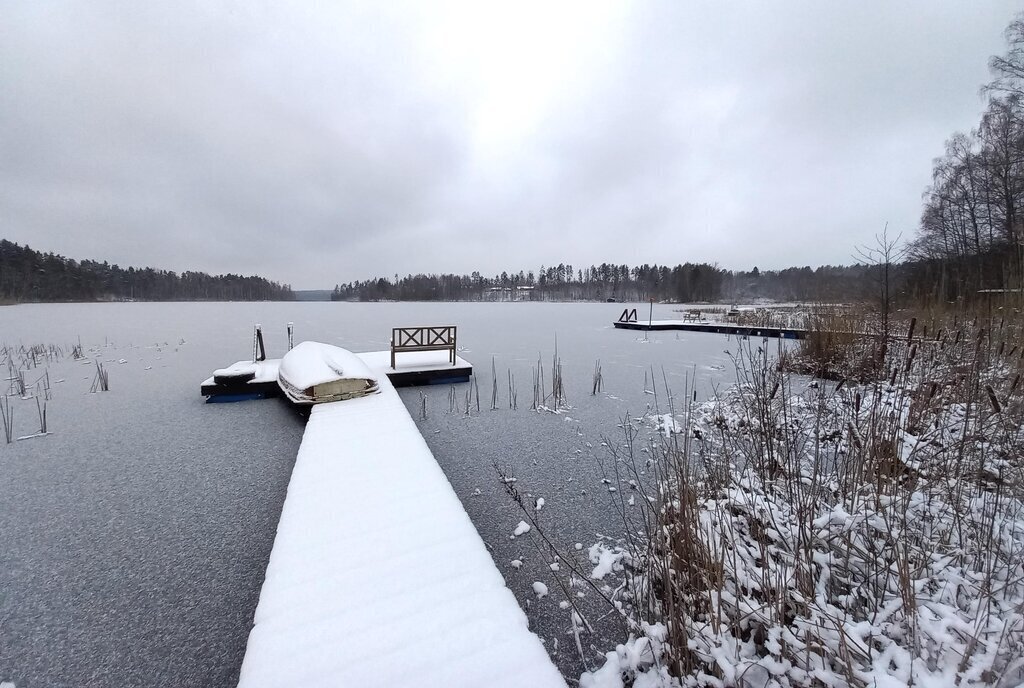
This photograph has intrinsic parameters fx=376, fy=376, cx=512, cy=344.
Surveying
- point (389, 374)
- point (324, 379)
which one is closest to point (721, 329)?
point (389, 374)

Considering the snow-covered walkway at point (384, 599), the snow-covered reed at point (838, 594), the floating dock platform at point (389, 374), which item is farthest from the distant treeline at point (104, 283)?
the snow-covered reed at point (838, 594)

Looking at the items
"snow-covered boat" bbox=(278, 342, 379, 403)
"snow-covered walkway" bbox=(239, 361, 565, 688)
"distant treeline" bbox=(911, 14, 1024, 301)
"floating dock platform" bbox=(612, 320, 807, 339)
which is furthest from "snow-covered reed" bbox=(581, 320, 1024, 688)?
"floating dock platform" bbox=(612, 320, 807, 339)

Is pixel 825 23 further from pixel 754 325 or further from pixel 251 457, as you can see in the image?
pixel 251 457

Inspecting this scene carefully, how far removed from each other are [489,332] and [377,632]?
15.2 m

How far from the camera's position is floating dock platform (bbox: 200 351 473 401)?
19.1 feet

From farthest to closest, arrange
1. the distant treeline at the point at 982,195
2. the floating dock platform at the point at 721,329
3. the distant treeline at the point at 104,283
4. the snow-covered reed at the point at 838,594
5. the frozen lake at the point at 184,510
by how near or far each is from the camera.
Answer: the distant treeline at the point at 104,283, the floating dock platform at the point at 721,329, the distant treeline at the point at 982,195, the frozen lake at the point at 184,510, the snow-covered reed at the point at 838,594

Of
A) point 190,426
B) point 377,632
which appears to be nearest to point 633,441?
point 377,632

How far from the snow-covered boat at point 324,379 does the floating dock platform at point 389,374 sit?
1.75ft

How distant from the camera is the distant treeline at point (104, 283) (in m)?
37.2

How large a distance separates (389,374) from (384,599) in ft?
18.1

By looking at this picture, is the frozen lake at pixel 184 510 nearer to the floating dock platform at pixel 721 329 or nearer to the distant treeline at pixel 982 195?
the distant treeline at pixel 982 195

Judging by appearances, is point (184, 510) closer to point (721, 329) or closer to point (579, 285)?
point (721, 329)

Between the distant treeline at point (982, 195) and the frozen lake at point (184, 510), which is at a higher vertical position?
the distant treeline at point (982, 195)

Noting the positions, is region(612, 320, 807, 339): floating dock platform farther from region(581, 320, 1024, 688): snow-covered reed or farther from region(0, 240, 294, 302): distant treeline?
region(0, 240, 294, 302): distant treeline
